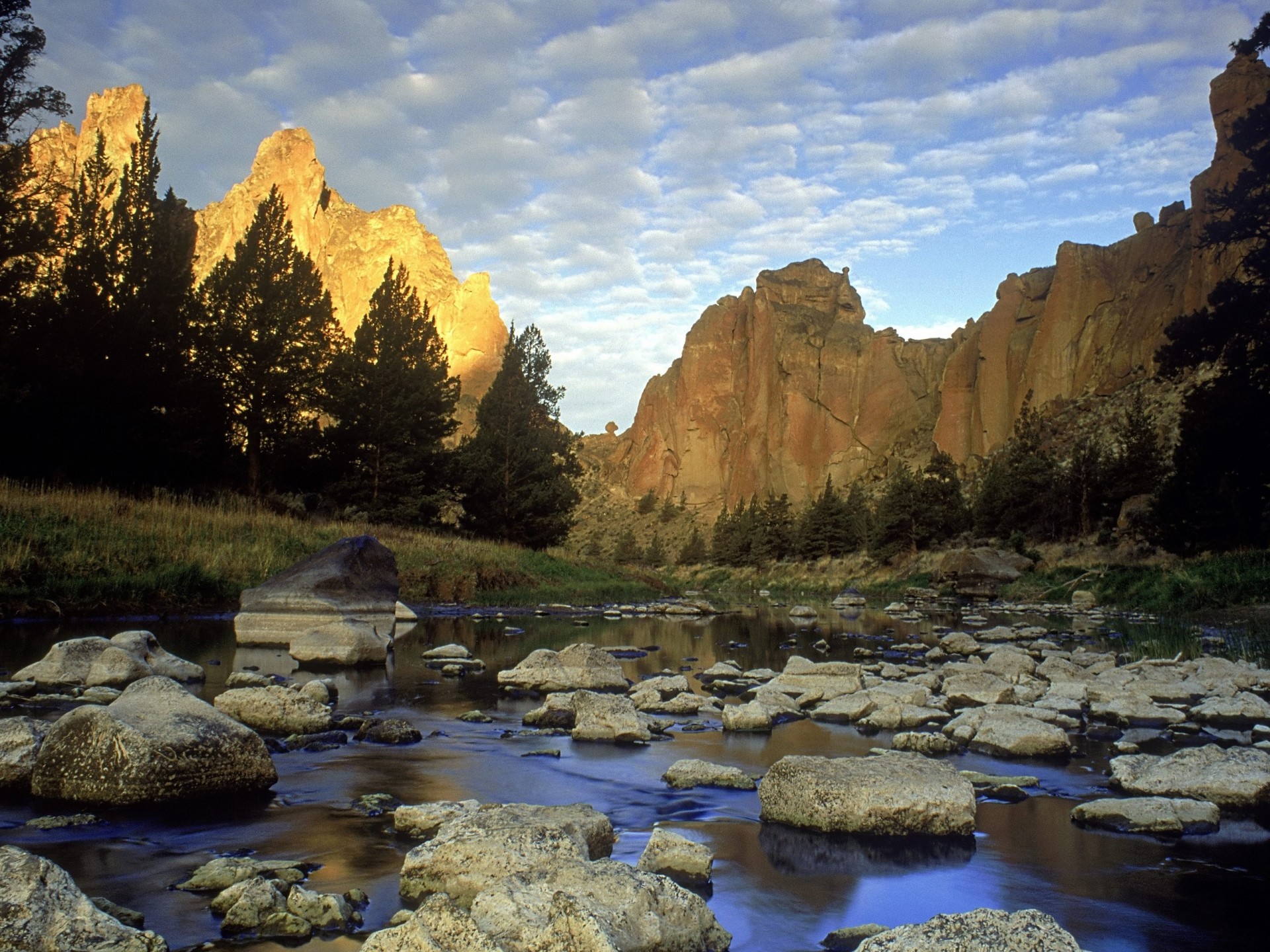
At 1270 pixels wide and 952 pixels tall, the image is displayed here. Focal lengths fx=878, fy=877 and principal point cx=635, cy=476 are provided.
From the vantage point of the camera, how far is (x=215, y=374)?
29641mm

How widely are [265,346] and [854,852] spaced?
29708 mm

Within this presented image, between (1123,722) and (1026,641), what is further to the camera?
(1026,641)

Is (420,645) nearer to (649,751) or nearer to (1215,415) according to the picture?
(649,751)

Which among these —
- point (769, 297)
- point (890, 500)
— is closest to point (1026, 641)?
point (890, 500)

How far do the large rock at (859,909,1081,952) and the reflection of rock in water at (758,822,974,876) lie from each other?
1361 mm

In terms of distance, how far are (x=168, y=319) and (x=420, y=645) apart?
64.5 feet

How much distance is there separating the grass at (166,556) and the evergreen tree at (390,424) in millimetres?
6718

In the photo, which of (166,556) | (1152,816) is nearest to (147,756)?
(1152,816)

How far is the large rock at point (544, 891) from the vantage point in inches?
103

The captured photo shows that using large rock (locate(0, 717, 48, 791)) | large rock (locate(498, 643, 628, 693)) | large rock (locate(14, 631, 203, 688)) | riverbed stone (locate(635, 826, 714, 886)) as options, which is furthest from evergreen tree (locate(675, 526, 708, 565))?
Answer: riverbed stone (locate(635, 826, 714, 886))

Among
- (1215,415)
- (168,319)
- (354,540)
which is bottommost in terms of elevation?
(354,540)

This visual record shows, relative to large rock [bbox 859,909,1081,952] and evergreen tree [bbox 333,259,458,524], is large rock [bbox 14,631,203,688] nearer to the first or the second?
large rock [bbox 859,909,1081,952]

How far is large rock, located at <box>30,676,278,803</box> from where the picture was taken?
4547 mm

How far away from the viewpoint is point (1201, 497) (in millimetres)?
25047
